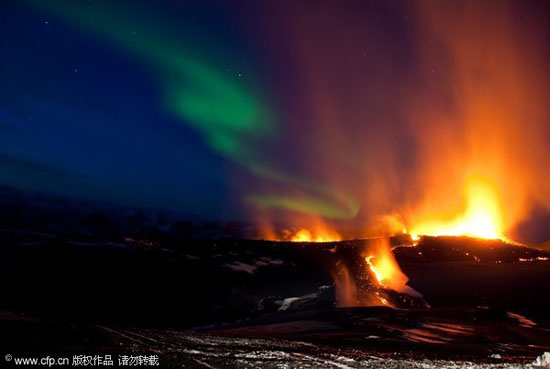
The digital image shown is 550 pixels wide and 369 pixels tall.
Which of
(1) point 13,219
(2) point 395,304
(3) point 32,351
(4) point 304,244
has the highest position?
(1) point 13,219

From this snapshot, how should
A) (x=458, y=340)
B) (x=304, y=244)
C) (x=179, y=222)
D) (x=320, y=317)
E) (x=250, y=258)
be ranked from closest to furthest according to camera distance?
1. (x=458, y=340)
2. (x=320, y=317)
3. (x=250, y=258)
4. (x=304, y=244)
5. (x=179, y=222)

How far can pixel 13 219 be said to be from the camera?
3597 inches

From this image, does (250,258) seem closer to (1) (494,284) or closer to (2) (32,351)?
(1) (494,284)

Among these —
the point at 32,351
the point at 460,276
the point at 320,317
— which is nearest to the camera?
the point at 32,351

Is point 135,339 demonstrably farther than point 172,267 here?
No

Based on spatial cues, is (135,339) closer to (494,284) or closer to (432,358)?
(432,358)

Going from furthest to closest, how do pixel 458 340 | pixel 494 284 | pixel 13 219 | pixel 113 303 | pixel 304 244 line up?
1. pixel 13 219
2. pixel 304 244
3. pixel 494 284
4. pixel 113 303
5. pixel 458 340

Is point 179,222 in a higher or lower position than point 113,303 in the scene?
higher

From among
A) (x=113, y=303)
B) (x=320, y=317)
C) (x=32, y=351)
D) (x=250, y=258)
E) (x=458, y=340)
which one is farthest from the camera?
(x=250, y=258)

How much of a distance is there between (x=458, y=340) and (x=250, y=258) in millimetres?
29761

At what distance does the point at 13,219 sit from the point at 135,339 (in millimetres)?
105522

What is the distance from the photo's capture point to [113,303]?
24.3 m

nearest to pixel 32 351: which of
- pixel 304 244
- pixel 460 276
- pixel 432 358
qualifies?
pixel 432 358

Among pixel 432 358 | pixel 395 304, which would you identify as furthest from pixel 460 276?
pixel 432 358
